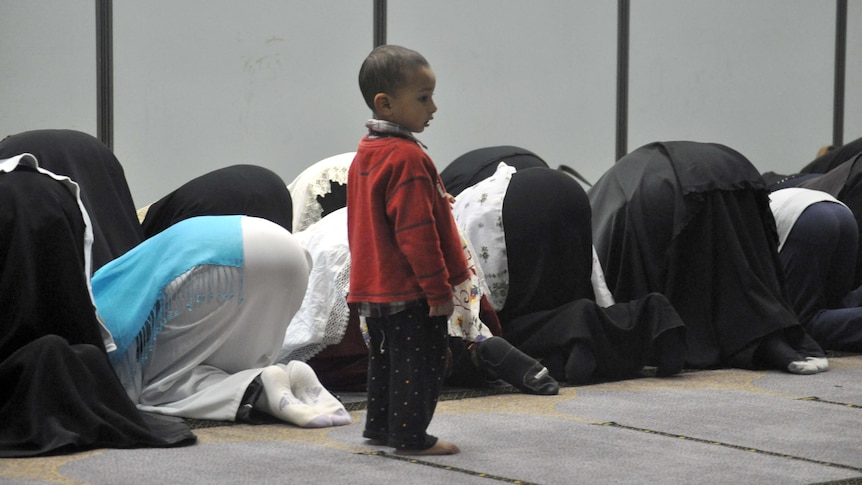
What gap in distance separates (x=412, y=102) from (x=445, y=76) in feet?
12.2

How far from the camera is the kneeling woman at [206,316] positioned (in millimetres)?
3473

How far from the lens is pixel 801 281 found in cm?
507

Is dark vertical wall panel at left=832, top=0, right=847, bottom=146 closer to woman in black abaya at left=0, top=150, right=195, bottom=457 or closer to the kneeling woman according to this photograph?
the kneeling woman

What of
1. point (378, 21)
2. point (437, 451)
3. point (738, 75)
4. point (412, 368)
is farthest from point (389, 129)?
point (738, 75)

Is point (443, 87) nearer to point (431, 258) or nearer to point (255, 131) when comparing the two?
point (255, 131)

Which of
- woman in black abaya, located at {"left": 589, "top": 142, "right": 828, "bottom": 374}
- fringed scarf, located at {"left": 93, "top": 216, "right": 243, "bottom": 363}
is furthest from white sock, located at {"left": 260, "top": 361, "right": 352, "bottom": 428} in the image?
woman in black abaya, located at {"left": 589, "top": 142, "right": 828, "bottom": 374}

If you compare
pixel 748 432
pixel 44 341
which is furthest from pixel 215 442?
pixel 748 432

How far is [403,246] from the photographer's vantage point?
9.47 ft

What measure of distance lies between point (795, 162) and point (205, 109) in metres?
4.06

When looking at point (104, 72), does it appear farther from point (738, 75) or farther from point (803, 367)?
point (738, 75)

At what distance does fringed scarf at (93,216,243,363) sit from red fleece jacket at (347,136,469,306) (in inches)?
23.3

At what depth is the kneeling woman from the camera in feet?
11.4

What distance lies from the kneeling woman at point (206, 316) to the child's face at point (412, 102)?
732 millimetres

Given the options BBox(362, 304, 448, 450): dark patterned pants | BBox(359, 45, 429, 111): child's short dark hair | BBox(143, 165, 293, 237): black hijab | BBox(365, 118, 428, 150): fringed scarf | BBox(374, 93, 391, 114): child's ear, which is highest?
BBox(359, 45, 429, 111): child's short dark hair
